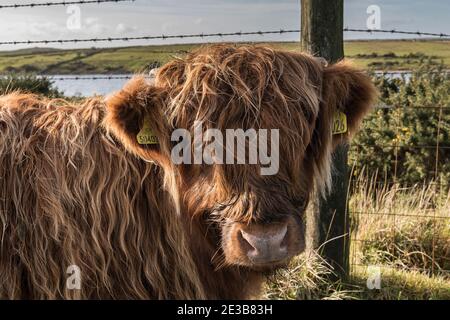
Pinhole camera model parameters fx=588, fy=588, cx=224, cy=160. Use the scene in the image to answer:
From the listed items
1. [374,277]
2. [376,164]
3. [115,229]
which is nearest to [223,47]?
[115,229]

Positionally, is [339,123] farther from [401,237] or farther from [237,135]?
[401,237]

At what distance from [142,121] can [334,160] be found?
7.43ft

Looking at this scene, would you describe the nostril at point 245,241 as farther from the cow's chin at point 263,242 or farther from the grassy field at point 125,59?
the grassy field at point 125,59

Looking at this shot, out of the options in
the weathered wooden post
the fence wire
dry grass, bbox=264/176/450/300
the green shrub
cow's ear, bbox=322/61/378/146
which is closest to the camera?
cow's ear, bbox=322/61/378/146

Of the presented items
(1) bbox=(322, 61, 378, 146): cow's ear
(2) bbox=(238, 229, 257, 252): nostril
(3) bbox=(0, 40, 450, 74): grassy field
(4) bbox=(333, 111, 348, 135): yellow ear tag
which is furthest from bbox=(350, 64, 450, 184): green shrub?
(2) bbox=(238, 229, 257, 252): nostril

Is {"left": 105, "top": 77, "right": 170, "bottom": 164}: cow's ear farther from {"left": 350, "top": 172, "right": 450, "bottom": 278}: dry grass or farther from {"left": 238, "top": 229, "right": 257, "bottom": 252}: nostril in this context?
{"left": 350, "top": 172, "right": 450, "bottom": 278}: dry grass

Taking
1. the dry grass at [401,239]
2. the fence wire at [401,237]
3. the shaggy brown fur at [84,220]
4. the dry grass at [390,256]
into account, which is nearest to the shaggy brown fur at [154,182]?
the shaggy brown fur at [84,220]

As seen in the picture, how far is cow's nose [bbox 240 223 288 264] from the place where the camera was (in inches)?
97.0

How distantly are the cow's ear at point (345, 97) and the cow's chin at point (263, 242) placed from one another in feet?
2.32

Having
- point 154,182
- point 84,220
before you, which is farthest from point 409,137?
point 84,220

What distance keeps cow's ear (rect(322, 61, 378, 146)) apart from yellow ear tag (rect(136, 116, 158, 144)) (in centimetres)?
88

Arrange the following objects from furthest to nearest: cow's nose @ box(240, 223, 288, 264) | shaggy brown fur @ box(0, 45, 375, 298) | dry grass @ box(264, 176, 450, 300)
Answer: dry grass @ box(264, 176, 450, 300)
shaggy brown fur @ box(0, 45, 375, 298)
cow's nose @ box(240, 223, 288, 264)

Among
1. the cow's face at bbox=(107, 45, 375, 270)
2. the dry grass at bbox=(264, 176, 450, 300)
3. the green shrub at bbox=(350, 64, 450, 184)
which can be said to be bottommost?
the dry grass at bbox=(264, 176, 450, 300)
